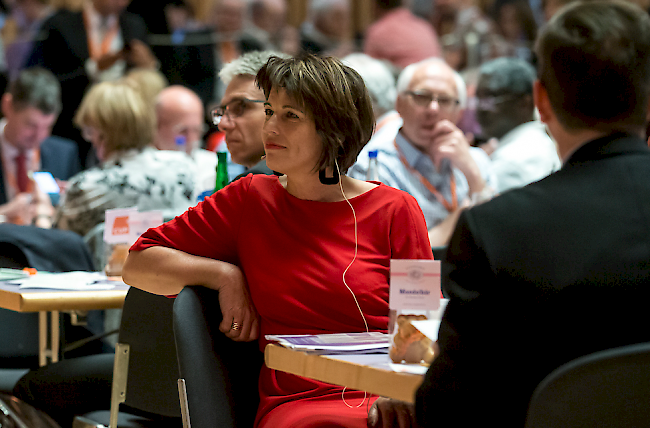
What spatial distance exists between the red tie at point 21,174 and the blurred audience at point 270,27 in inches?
109

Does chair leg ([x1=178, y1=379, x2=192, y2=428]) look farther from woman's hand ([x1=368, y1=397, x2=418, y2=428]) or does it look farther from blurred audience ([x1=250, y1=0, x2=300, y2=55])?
Answer: blurred audience ([x1=250, y1=0, x2=300, y2=55])

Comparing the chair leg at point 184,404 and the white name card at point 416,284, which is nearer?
the white name card at point 416,284

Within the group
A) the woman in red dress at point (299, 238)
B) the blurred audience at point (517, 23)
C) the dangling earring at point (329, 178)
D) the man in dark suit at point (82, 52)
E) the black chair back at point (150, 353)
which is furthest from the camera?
the blurred audience at point (517, 23)

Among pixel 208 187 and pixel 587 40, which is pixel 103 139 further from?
pixel 587 40

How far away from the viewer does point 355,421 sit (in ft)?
5.06

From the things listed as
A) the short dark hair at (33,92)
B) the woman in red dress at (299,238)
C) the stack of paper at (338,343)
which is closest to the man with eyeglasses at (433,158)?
the woman in red dress at (299,238)

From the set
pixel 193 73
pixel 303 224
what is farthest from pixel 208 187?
pixel 193 73

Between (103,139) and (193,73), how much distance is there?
3.29 metres

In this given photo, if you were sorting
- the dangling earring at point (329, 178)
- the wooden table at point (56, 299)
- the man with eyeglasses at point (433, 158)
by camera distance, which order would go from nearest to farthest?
1. the dangling earring at point (329, 178)
2. the wooden table at point (56, 299)
3. the man with eyeglasses at point (433, 158)

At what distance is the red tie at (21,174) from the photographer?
16.3 ft

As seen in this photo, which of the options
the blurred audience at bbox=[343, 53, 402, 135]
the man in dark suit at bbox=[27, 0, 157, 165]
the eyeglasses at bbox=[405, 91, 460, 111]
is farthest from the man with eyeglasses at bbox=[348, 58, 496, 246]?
the man in dark suit at bbox=[27, 0, 157, 165]

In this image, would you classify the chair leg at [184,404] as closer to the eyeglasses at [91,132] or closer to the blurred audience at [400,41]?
the eyeglasses at [91,132]

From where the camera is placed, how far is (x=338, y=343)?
57.7 inches

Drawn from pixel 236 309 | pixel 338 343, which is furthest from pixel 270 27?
pixel 338 343
